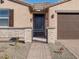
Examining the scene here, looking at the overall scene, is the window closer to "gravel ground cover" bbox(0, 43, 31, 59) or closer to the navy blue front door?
the navy blue front door

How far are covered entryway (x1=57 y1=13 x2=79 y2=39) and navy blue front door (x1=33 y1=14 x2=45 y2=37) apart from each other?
4.86 metres

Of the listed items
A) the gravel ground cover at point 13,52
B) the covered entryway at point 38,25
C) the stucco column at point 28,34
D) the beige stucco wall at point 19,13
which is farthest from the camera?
the covered entryway at point 38,25

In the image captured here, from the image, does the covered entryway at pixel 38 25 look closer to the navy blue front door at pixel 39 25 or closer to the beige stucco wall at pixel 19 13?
the navy blue front door at pixel 39 25

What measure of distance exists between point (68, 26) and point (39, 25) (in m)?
6.19

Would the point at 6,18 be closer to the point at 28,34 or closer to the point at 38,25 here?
the point at 28,34

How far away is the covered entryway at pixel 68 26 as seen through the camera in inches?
1021

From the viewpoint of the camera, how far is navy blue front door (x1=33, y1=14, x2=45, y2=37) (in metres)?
30.8

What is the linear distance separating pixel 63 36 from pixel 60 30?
2.15ft

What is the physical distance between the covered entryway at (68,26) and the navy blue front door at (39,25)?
4.86 meters

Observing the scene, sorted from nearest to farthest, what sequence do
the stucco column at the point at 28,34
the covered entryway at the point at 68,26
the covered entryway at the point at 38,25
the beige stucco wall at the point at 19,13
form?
the stucco column at the point at 28,34
the covered entryway at the point at 68,26
the beige stucco wall at the point at 19,13
the covered entryway at the point at 38,25

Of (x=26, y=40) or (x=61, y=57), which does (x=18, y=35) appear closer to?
(x=26, y=40)

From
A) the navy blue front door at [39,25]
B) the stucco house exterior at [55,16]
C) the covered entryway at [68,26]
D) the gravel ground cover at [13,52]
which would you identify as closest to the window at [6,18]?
the stucco house exterior at [55,16]

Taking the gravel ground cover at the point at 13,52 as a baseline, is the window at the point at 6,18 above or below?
above

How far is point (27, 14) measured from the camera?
2655 centimetres
